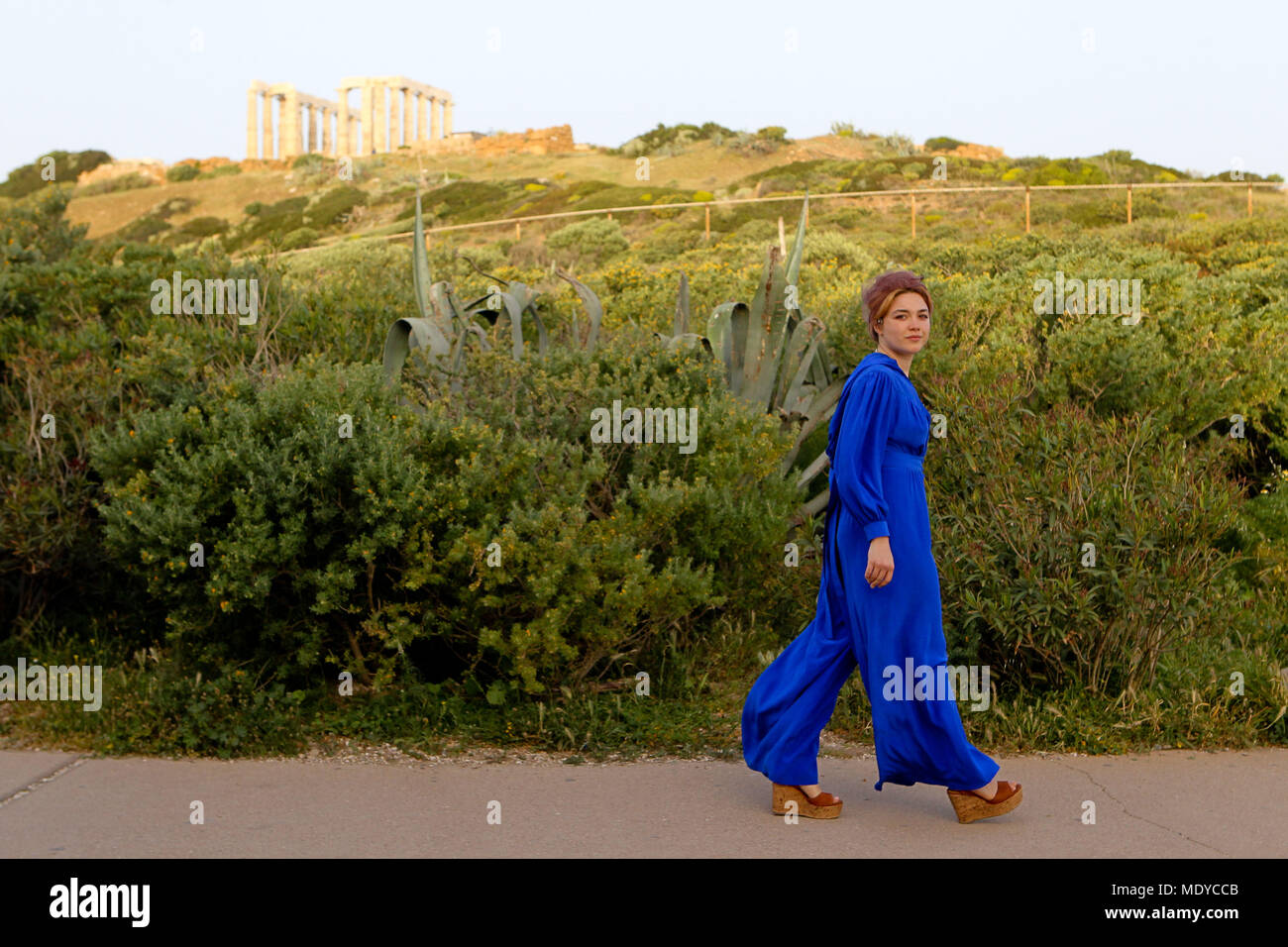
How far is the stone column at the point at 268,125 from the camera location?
100 metres

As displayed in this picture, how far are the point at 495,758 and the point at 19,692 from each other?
7.44 feet

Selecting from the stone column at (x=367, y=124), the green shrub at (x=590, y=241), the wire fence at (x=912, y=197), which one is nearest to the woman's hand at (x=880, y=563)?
the wire fence at (x=912, y=197)

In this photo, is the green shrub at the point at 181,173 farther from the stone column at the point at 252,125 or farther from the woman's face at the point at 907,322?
the woman's face at the point at 907,322

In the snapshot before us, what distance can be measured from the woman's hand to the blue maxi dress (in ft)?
0.10

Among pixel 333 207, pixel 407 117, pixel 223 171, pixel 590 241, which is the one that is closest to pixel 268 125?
pixel 407 117

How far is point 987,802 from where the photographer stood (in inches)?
162

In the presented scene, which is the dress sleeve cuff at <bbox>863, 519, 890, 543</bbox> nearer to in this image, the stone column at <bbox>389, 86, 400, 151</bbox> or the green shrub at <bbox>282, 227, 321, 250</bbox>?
the green shrub at <bbox>282, 227, 321, 250</bbox>

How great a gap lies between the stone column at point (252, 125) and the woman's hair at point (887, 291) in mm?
103598

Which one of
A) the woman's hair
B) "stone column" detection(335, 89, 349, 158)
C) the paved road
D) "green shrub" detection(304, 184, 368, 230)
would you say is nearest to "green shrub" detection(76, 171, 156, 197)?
"green shrub" detection(304, 184, 368, 230)

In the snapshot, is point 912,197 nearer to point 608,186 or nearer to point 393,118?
point 608,186

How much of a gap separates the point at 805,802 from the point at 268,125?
10635 centimetres

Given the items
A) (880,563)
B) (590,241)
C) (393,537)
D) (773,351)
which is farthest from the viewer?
(590,241)

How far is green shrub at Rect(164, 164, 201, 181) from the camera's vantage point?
70.6 metres


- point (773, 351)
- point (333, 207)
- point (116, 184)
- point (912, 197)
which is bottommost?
point (773, 351)
